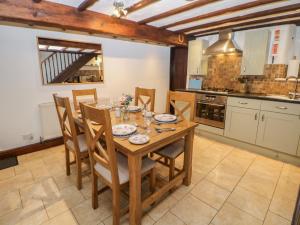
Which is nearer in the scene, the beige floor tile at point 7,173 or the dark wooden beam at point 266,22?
the beige floor tile at point 7,173

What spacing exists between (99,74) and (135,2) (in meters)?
1.64

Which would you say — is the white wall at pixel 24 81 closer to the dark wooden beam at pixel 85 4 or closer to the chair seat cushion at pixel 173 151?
the dark wooden beam at pixel 85 4

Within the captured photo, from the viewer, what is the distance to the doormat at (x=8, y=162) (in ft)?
7.88

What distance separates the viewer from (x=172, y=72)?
478 centimetres

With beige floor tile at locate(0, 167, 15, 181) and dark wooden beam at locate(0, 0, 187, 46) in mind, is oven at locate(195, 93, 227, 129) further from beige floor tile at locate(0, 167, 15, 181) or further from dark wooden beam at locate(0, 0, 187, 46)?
beige floor tile at locate(0, 167, 15, 181)

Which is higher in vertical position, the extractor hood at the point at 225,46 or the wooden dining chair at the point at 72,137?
the extractor hood at the point at 225,46

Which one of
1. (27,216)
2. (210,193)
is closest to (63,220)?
(27,216)

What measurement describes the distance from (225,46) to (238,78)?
77cm

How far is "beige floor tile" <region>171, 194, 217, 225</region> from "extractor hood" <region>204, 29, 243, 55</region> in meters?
2.56

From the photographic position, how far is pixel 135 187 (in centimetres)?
138

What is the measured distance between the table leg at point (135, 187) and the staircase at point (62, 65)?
7.90 feet

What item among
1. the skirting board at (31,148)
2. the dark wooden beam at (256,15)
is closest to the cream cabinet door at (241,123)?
the dark wooden beam at (256,15)

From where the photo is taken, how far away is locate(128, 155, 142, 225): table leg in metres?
1.33

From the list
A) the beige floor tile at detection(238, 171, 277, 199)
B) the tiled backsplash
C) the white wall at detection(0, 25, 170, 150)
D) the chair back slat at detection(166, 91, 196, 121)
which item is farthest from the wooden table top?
the tiled backsplash
